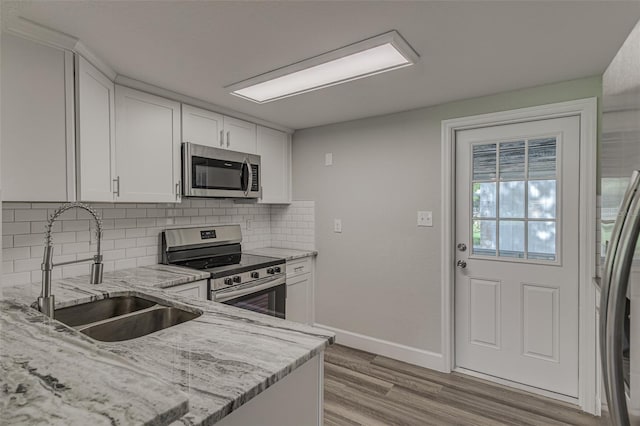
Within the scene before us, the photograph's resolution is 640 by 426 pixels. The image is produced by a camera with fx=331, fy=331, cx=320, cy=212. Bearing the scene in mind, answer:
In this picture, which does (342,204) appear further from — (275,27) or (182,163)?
(275,27)

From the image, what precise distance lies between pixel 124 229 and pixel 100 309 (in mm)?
897

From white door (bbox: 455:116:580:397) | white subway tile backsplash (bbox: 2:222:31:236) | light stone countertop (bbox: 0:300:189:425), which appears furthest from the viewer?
white door (bbox: 455:116:580:397)

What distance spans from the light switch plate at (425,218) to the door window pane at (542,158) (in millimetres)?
772

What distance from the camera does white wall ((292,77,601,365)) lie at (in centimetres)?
277

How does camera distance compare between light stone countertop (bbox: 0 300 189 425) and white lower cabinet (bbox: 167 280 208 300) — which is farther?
white lower cabinet (bbox: 167 280 208 300)

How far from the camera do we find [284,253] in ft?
10.8

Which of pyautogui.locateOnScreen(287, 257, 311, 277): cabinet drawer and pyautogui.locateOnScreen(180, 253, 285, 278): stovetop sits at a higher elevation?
pyautogui.locateOnScreen(180, 253, 285, 278): stovetop

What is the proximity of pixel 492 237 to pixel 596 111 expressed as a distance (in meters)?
1.05

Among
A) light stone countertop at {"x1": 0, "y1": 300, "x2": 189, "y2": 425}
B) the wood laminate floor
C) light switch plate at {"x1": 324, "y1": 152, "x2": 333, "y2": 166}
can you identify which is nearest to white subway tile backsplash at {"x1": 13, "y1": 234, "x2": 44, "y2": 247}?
light stone countertop at {"x1": 0, "y1": 300, "x2": 189, "y2": 425}

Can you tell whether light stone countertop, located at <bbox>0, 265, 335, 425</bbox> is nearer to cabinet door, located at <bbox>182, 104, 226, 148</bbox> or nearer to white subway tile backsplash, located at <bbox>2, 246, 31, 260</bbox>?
white subway tile backsplash, located at <bbox>2, 246, 31, 260</bbox>

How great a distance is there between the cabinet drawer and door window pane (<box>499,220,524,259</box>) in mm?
1759

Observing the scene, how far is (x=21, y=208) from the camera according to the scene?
76.0 inches

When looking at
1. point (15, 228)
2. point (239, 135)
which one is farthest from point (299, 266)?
point (15, 228)

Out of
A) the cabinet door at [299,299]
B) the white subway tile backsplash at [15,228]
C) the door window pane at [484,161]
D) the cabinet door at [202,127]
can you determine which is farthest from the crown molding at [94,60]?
the door window pane at [484,161]
